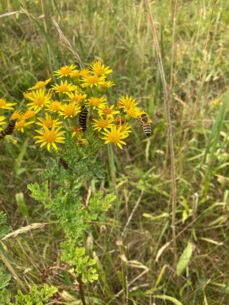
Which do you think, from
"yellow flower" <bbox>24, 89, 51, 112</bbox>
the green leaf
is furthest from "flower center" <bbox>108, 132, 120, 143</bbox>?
the green leaf

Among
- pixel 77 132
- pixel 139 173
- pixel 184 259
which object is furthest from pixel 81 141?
pixel 139 173

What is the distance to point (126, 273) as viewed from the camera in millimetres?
1731

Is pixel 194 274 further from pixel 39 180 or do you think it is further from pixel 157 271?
pixel 39 180

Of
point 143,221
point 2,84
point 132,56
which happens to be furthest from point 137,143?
point 2,84

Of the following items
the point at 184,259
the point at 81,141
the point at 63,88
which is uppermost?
the point at 63,88

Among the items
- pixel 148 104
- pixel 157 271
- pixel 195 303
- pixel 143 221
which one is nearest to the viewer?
pixel 195 303

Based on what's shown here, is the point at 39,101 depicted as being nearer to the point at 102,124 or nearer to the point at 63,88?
the point at 63,88

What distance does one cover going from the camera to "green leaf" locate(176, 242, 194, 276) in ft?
5.48

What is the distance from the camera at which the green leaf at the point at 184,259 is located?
1.67m

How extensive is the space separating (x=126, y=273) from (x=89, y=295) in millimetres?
190

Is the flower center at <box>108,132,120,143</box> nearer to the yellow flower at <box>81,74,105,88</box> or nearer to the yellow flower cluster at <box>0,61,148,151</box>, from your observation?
the yellow flower cluster at <box>0,61,148,151</box>

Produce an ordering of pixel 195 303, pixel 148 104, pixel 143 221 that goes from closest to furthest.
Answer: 1. pixel 195 303
2. pixel 143 221
3. pixel 148 104

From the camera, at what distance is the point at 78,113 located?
1.18m

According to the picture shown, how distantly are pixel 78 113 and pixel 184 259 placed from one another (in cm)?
88
